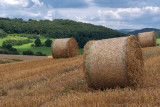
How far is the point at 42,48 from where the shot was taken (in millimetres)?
54156

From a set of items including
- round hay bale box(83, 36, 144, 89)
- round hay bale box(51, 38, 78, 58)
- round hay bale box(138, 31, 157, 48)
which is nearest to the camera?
round hay bale box(83, 36, 144, 89)

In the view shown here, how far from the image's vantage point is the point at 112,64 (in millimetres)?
7082

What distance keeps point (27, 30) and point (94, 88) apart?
6981 cm

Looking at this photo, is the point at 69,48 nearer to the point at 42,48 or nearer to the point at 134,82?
the point at 134,82

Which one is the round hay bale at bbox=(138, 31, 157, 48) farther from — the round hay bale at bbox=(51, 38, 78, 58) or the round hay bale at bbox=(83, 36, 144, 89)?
the round hay bale at bbox=(83, 36, 144, 89)

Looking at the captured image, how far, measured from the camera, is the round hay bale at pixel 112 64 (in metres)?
7.04

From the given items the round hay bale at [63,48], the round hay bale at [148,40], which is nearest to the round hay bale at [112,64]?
the round hay bale at [63,48]

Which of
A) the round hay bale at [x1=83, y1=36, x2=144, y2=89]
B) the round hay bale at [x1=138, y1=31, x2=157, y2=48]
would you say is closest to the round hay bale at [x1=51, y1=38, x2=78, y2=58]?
the round hay bale at [x1=138, y1=31, x2=157, y2=48]

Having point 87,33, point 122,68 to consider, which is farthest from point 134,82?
point 87,33

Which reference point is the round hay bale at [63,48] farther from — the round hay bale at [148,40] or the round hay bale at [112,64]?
the round hay bale at [112,64]

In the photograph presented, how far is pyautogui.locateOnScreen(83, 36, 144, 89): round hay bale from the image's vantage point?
23.1ft

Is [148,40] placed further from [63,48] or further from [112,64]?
[112,64]

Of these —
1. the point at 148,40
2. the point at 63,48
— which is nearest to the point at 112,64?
the point at 63,48

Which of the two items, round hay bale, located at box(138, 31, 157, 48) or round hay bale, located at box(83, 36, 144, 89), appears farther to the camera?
round hay bale, located at box(138, 31, 157, 48)
